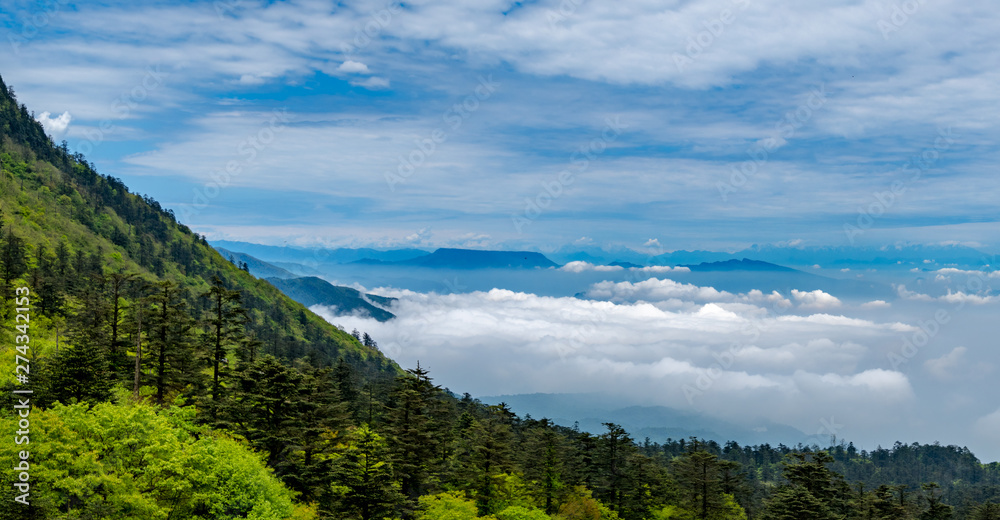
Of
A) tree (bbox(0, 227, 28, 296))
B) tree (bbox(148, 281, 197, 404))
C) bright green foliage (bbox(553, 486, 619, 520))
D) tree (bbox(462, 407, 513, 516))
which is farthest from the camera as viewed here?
tree (bbox(0, 227, 28, 296))

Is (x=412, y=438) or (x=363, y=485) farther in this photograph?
(x=412, y=438)

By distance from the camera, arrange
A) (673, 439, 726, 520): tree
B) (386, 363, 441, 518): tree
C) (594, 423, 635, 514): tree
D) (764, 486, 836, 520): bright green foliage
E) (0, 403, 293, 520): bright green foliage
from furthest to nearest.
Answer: (594, 423, 635, 514): tree, (673, 439, 726, 520): tree, (764, 486, 836, 520): bright green foliage, (386, 363, 441, 518): tree, (0, 403, 293, 520): bright green foliage

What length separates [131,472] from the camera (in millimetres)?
39375

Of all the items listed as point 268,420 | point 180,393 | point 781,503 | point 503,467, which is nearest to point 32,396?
point 180,393

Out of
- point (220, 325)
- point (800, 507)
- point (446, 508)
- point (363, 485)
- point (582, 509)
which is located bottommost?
point (582, 509)

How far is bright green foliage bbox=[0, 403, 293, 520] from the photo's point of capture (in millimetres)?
36969

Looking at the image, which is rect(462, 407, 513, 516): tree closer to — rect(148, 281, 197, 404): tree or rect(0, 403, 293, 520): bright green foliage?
rect(0, 403, 293, 520): bright green foliage

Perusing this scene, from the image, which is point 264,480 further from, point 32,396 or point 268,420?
point 32,396

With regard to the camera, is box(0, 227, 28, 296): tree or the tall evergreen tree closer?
the tall evergreen tree

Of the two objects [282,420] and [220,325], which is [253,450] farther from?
[220,325]

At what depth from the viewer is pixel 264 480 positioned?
4531 centimetres

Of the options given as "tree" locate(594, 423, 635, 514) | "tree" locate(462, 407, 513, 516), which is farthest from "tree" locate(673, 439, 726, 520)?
"tree" locate(462, 407, 513, 516)

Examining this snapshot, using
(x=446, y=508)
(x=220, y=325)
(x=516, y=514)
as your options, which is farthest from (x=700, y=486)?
(x=220, y=325)

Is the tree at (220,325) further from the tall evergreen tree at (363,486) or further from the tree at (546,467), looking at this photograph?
the tree at (546,467)
